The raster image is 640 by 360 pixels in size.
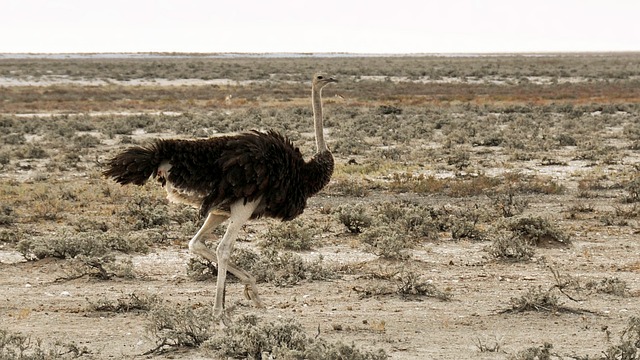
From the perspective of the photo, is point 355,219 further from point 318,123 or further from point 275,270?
point 318,123

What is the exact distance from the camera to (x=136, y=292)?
9453mm

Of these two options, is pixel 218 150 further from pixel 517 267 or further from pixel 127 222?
pixel 127 222

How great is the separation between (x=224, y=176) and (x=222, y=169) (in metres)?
0.07

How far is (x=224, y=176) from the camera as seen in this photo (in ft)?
25.9

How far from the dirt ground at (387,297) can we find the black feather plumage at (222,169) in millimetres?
985

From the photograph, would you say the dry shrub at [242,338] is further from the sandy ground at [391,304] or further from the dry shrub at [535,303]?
the dry shrub at [535,303]

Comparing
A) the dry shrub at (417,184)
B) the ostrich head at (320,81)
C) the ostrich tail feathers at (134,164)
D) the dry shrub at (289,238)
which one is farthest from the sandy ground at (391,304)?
the dry shrub at (417,184)

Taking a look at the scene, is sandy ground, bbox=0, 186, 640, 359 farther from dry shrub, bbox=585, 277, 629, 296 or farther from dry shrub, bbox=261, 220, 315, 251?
dry shrub, bbox=261, 220, 315, 251

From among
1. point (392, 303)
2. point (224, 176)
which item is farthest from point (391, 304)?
point (224, 176)

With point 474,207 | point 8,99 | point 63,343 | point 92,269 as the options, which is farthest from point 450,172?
point 8,99

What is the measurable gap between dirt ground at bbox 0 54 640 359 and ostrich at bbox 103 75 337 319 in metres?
0.62

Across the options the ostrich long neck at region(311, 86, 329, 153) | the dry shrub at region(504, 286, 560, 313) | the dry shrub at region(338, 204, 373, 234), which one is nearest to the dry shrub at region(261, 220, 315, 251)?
the dry shrub at region(338, 204, 373, 234)

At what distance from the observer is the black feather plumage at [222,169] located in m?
7.83

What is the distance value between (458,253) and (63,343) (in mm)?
5880
